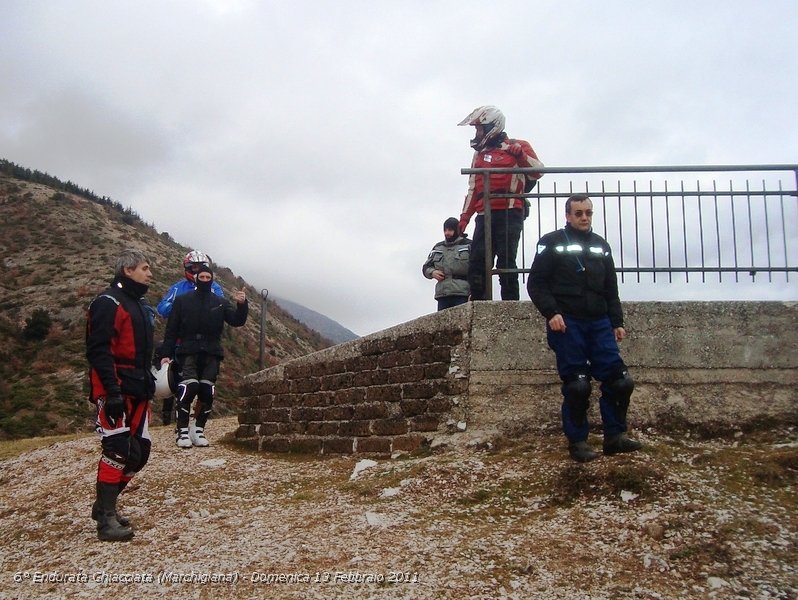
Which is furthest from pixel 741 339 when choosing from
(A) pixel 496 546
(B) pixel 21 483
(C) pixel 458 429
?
(B) pixel 21 483

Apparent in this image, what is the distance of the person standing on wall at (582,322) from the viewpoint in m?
4.96

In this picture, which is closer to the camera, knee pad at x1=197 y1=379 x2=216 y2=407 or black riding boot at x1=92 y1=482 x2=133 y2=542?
black riding boot at x1=92 y1=482 x2=133 y2=542

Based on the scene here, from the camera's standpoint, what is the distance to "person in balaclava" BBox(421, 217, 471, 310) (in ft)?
23.4

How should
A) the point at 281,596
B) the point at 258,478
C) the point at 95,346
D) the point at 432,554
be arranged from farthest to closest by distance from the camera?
the point at 258,478, the point at 95,346, the point at 432,554, the point at 281,596

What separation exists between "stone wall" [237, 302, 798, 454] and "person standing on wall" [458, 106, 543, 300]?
1.50ft

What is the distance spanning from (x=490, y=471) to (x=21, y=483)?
4.54m

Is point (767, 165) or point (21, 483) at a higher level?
point (767, 165)

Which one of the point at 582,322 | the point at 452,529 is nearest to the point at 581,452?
the point at 582,322

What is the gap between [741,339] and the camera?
19.4 feet

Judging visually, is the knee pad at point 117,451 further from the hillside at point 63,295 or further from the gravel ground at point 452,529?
the hillside at point 63,295

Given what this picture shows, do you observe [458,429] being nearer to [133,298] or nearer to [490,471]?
[490,471]

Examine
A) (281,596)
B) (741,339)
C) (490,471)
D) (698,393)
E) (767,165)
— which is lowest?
(281,596)

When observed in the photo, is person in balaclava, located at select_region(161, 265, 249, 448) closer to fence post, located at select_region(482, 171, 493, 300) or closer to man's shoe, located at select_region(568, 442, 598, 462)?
fence post, located at select_region(482, 171, 493, 300)

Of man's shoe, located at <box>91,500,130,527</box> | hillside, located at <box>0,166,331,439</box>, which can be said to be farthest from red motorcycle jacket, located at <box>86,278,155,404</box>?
hillside, located at <box>0,166,331,439</box>
